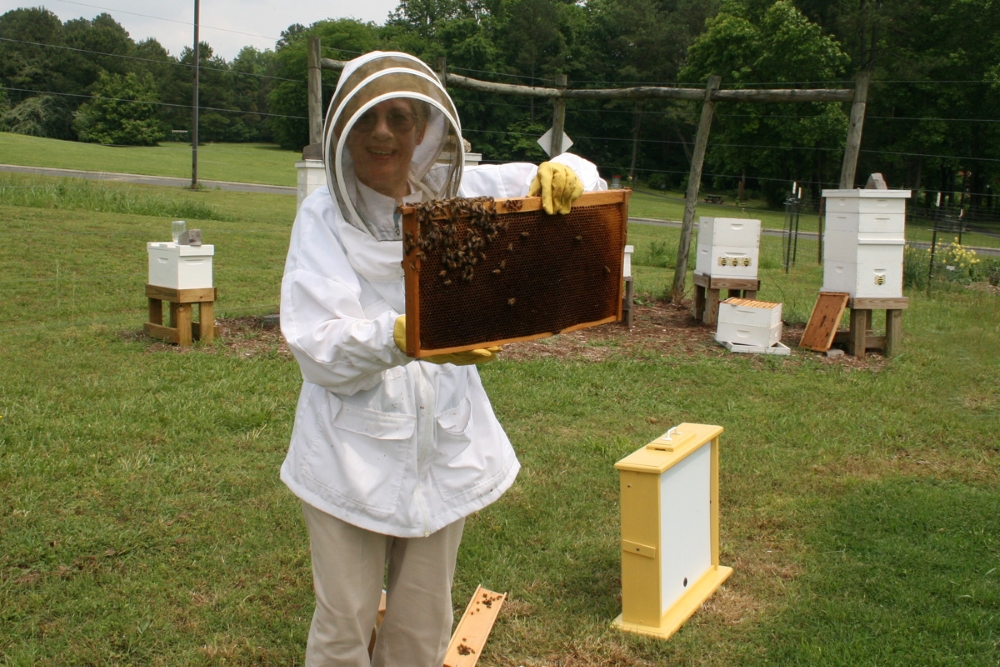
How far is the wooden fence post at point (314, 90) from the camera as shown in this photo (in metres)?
7.85

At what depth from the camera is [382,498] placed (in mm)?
2031

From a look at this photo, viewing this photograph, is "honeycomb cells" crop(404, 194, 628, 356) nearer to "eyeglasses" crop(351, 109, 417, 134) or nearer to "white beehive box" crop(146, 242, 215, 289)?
"eyeglasses" crop(351, 109, 417, 134)

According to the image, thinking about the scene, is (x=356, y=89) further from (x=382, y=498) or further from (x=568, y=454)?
(x=568, y=454)

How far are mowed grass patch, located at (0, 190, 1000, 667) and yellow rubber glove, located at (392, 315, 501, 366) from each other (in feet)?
4.90

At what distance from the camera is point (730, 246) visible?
8328 mm

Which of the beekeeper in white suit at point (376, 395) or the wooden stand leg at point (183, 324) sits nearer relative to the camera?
the beekeeper in white suit at point (376, 395)

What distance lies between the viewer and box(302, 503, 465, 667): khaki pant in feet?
6.86

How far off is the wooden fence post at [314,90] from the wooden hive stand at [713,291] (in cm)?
404

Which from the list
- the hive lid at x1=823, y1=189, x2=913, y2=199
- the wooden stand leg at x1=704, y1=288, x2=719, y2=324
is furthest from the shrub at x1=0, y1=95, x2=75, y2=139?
the hive lid at x1=823, y1=189, x2=913, y2=199

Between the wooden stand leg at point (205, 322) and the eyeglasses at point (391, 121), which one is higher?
the eyeglasses at point (391, 121)

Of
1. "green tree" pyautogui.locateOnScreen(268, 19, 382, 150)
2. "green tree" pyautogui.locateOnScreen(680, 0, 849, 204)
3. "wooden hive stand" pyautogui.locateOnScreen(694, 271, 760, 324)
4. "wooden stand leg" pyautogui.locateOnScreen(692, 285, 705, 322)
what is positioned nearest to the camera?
"wooden hive stand" pyautogui.locateOnScreen(694, 271, 760, 324)

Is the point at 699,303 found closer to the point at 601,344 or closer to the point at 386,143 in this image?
the point at 601,344

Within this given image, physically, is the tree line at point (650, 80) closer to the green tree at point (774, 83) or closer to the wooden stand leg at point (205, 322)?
the green tree at point (774, 83)

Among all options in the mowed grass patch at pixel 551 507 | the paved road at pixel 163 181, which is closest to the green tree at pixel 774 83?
the paved road at pixel 163 181
